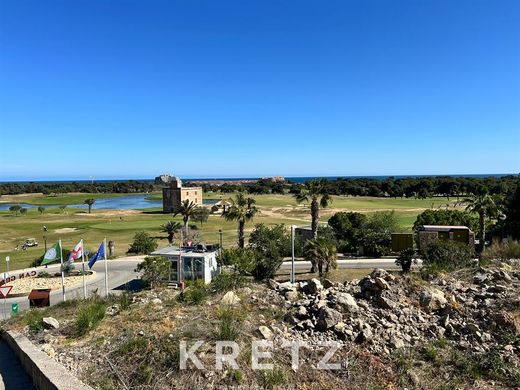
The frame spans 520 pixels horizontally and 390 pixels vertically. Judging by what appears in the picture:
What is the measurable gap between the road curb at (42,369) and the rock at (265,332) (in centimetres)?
367

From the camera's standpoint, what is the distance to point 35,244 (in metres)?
50.9

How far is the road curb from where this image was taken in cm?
643

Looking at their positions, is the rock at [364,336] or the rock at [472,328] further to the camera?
the rock at [472,328]

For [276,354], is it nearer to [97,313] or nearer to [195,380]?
[195,380]

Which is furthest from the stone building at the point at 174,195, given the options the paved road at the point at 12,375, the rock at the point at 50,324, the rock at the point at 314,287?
the paved road at the point at 12,375

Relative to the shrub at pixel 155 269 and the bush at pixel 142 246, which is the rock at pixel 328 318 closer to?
the shrub at pixel 155 269

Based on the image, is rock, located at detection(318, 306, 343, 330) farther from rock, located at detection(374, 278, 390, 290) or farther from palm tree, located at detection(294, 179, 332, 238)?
palm tree, located at detection(294, 179, 332, 238)

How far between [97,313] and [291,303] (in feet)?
17.2

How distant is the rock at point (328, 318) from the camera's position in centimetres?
926

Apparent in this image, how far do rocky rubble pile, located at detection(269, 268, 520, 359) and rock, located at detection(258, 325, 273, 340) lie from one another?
53 centimetres

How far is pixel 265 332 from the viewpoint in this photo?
880 cm

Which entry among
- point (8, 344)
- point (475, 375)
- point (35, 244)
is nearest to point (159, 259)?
point (8, 344)

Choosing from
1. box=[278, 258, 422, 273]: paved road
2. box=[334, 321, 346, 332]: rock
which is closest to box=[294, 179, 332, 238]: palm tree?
box=[278, 258, 422, 273]: paved road

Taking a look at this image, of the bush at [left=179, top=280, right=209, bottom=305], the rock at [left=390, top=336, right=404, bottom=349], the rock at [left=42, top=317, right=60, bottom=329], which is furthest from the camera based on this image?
the bush at [left=179, top=280, right=209, bottom=305]
